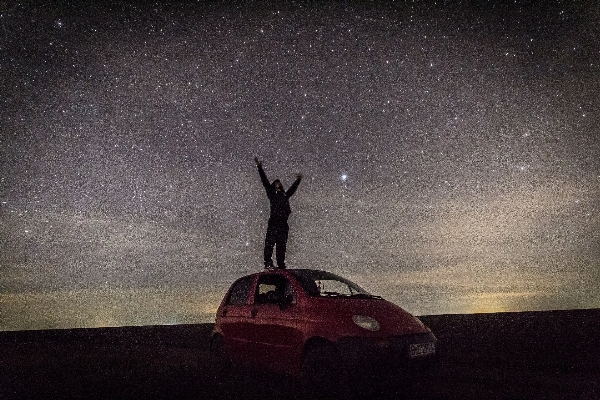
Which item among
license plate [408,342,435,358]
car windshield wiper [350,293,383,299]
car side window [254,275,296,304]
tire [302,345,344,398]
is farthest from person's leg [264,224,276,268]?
license plate [408,342,435,358]

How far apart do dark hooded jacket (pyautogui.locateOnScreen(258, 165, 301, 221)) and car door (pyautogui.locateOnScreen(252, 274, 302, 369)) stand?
9.88ft

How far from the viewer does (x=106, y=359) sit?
31.6ft

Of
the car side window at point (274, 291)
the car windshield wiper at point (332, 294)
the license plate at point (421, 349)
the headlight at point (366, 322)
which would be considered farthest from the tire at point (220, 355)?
the license plate at point (421, 349)

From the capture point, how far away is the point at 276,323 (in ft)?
20.1

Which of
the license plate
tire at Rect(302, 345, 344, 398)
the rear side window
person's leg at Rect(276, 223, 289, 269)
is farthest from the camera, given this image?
person's leg at Rect(276, 223, 289, 269)

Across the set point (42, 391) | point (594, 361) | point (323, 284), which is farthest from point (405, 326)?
point (42, 391)

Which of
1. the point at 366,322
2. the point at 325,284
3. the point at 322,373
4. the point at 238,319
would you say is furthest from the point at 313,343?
the point at 238,319

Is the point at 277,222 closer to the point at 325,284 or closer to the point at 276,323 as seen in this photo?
the point at 325,284

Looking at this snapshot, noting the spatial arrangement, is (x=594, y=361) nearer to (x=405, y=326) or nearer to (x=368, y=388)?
(x=405, y=326)

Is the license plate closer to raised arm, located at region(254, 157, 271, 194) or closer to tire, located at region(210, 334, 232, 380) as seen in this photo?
tire, located at region(210, 334, 232, 380)

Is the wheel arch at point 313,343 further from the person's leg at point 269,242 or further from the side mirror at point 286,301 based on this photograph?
the person's leg at point 269,242

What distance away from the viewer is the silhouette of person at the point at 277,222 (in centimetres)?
977

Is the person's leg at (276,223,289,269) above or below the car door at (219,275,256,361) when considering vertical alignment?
above

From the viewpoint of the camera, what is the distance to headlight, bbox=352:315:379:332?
17.5ft
